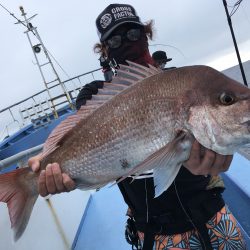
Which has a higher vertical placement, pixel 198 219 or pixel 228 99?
pixel 228 99

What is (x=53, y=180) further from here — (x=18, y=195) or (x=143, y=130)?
(x=143, y=130)

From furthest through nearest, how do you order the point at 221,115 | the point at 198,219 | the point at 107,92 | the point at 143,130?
the point at 198,219, the point at 107,92, the point at 143,130, the point at 221,115

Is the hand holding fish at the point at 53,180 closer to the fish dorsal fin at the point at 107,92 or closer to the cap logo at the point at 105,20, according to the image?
the fish dorsal fin at the point at 107,92

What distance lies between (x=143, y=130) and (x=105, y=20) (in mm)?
1000

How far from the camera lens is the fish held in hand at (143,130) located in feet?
4.89

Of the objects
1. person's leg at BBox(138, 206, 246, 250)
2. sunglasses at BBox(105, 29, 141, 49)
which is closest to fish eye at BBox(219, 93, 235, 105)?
person's leg at BBox(138, 206, 246, 250)

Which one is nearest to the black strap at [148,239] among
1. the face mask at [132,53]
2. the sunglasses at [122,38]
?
the face mask at [132,53]

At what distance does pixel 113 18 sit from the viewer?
2238mm

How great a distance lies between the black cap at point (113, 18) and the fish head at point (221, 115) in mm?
897

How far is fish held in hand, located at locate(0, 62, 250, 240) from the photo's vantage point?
1.49 metres

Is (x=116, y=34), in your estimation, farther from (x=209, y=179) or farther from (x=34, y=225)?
(x=34, y=225)

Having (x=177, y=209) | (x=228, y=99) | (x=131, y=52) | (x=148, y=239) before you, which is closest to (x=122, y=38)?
(x=131, y=52)

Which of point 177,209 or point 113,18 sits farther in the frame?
point 113,18

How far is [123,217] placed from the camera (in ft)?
12.9
